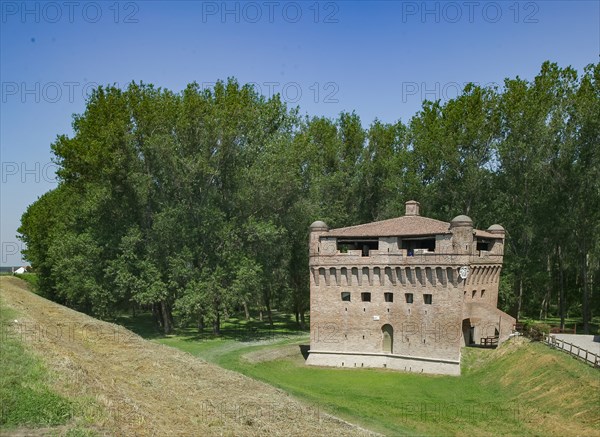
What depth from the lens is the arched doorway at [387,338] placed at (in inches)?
1740

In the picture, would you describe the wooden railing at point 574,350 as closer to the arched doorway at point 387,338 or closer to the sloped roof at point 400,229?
the sloped roof at point 400,229

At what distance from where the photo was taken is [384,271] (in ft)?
145

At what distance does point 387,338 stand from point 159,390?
2379 centimetres

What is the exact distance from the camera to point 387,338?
44.5m

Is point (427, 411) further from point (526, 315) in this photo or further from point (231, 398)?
point (526, 315)

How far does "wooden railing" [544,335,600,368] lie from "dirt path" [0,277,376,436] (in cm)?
1673

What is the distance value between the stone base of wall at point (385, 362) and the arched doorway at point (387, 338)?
528 millimetres

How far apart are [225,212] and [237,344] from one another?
12.9m

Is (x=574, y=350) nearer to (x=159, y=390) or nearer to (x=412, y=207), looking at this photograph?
(x=412, y=207)

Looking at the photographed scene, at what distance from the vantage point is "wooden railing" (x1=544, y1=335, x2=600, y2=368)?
109 feet

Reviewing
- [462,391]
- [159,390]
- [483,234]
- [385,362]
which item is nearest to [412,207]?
[483,234]

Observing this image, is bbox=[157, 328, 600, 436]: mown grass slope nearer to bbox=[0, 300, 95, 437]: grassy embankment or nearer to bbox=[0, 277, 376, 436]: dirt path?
bbox=[0, 277, 376, 436]: dirt path

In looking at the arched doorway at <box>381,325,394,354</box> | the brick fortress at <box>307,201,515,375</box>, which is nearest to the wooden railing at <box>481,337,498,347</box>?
the brick fortress at <box>307,201,515,375</box>

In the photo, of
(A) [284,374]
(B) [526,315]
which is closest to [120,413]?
(A) [284,374]
